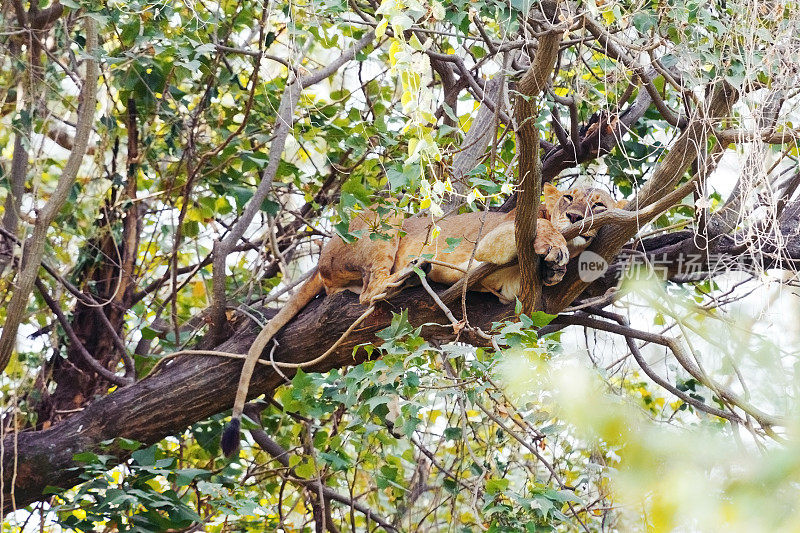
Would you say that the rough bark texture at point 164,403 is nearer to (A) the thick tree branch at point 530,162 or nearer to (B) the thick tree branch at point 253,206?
(B) the thick tree branch at point 253,206

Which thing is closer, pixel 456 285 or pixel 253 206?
pixel 456 285

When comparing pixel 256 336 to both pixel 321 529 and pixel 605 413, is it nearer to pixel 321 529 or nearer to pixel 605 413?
pixel 321 529

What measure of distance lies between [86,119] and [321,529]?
2498 millimetres

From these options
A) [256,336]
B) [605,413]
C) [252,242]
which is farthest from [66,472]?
[605,413]

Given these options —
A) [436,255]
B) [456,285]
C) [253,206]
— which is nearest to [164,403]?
[253,206]

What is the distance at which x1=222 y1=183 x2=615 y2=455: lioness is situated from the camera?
3979 mm

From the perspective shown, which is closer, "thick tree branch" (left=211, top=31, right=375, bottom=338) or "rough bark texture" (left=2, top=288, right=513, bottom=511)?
"thick tree branch" (left=211, top=31, right=375, bottom=338)

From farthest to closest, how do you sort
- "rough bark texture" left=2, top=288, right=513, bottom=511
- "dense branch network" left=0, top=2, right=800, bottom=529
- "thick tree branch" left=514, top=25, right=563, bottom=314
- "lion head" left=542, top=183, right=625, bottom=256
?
"rough bark texture" left=2, top=288, right=513, bottom=511 < "lion head" left=542, top=183, right=625, bottom=256 < "dense branch network" left=0, top=2, right=800, bottom=529 < "thick tree branch" left=514, top=25, right=563, bottom=314

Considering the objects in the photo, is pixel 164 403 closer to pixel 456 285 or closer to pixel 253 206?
pixel 253 206

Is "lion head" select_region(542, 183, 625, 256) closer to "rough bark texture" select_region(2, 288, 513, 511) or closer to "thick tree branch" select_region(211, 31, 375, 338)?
"rough bark texture" select_region(2, 288, 513, 511)

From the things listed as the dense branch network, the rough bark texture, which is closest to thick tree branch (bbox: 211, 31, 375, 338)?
the dense branch network

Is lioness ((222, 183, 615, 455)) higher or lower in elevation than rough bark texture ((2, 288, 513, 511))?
higher

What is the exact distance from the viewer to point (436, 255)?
422cm

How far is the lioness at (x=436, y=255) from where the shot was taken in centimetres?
398
